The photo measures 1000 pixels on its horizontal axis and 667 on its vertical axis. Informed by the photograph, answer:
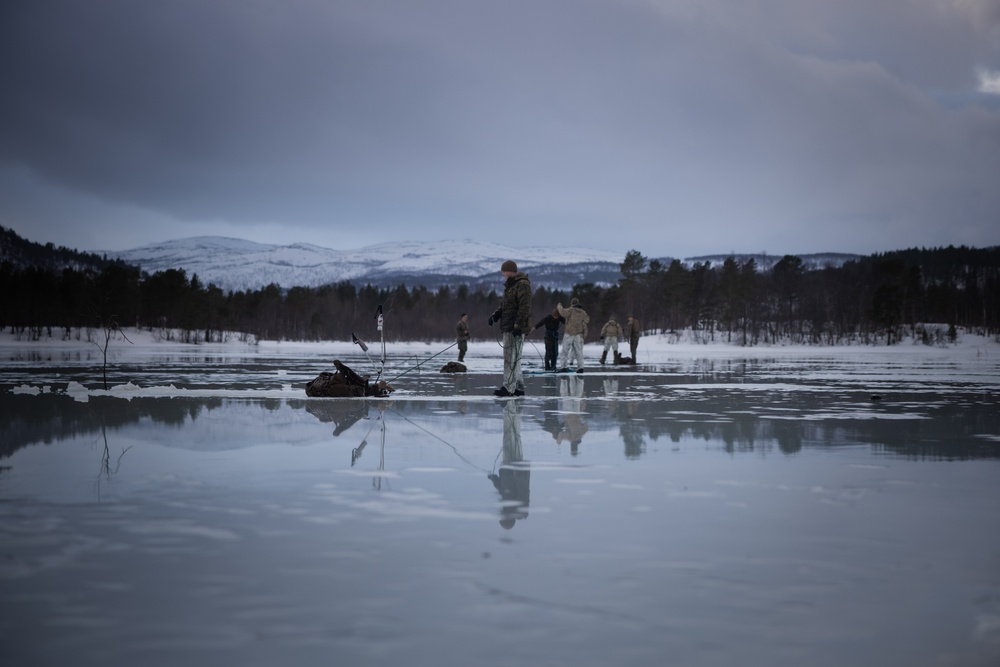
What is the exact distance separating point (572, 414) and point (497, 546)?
7111 mm

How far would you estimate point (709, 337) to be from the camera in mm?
107000

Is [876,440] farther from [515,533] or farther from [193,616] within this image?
[193,616]

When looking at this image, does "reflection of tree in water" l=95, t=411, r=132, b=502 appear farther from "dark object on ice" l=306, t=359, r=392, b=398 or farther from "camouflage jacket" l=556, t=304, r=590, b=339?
"camouflage jacket" l=556, t=304, r=590, b=339

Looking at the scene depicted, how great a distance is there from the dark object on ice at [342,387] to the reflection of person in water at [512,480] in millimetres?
5403

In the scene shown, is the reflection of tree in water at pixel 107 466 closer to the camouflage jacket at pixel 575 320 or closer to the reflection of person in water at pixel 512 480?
the reflection of person in water at pixel 512 480

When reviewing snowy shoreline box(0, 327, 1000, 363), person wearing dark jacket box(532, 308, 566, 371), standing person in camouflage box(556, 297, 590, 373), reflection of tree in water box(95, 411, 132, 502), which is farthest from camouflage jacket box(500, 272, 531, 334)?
snowy shoreline box(0, 327, 1000, 363)

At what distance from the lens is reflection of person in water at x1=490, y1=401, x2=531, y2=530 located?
5004mm

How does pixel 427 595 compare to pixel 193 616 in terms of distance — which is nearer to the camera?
pixel 193 616

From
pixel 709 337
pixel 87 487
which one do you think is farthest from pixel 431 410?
pixel 709 337

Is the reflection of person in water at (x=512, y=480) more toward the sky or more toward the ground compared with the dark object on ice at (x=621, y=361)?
more toward the ground

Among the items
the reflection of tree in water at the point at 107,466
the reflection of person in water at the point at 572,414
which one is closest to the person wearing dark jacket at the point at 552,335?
the reflection of person in water at the point at 572,414

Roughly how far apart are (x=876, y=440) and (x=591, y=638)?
262 inches

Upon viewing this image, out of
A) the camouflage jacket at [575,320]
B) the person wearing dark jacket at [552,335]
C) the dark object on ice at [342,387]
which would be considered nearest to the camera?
the dark object on ice at [342,387]

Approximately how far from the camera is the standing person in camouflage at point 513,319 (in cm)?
1370
